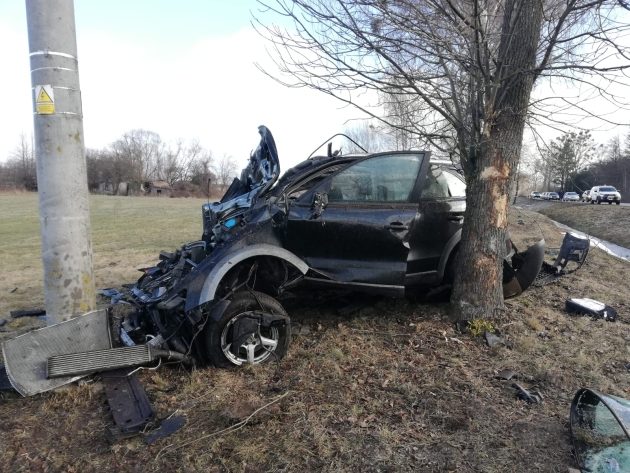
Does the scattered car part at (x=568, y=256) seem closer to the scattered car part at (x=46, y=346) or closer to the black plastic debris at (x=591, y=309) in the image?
the black plastic debris at (x=591, y=309)

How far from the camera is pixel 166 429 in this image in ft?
10.3

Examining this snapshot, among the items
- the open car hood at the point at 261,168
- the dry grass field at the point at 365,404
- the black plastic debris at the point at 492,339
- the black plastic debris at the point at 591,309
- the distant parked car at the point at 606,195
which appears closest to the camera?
the dry grass field at the point at 365,404

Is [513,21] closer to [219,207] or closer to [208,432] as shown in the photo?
[219,207]

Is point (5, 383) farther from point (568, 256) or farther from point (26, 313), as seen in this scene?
point (568, 256)

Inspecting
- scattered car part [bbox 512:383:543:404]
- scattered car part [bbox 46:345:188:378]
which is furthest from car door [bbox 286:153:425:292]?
scattered car part [bbox 46:345:188:378]

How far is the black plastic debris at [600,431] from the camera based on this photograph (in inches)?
105

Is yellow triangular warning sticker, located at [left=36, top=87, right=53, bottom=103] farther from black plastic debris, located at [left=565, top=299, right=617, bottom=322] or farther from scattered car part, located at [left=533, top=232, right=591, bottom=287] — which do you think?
scattered car part, located at [left=533, top=232, right=591, bottom=287]

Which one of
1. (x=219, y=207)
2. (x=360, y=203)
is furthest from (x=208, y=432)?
(x=219, y=207)

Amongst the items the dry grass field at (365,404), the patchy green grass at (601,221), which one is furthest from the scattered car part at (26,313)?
the patchy green grass at (601,221)

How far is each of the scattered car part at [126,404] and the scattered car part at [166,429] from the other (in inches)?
3.6

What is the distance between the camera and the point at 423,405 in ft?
11.4

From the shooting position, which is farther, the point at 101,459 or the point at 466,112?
the point at 466,112

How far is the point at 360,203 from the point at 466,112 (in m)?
1.57

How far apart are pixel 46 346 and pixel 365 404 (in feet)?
8.09
